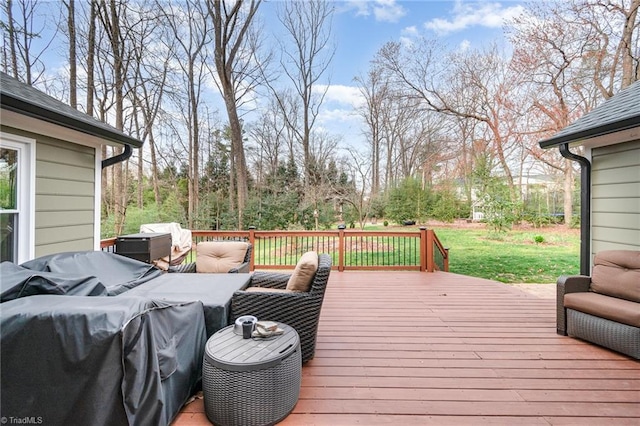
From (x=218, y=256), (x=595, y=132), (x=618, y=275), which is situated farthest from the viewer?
(x=218, y=256)

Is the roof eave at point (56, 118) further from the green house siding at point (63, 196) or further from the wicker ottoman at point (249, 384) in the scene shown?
the wicker ottoman at point (249, 384)

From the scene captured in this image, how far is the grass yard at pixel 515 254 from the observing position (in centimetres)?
670

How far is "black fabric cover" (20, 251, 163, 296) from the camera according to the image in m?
2.56

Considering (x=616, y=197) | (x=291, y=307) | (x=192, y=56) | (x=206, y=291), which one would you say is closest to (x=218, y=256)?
(x=206, y=291)

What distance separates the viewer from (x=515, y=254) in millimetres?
8305

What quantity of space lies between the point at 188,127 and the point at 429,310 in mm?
12320

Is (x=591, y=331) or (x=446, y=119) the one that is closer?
(x=591, y=331)

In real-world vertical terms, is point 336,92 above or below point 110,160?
above

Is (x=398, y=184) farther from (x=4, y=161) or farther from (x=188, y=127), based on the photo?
(x=4, y=161)

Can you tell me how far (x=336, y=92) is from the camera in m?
13.5

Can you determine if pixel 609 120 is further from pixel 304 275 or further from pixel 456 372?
pixel 304 275

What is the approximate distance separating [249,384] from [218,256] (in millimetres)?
2857

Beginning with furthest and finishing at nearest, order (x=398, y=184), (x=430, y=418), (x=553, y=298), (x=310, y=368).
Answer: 1. (x=398, y=184)
2. (x=553, y=298)
3. (x=310, y=368)
4. (x=430, y=418)

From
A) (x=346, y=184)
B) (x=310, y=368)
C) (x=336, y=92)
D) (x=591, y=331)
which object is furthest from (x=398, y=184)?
(x=310, y=368)
